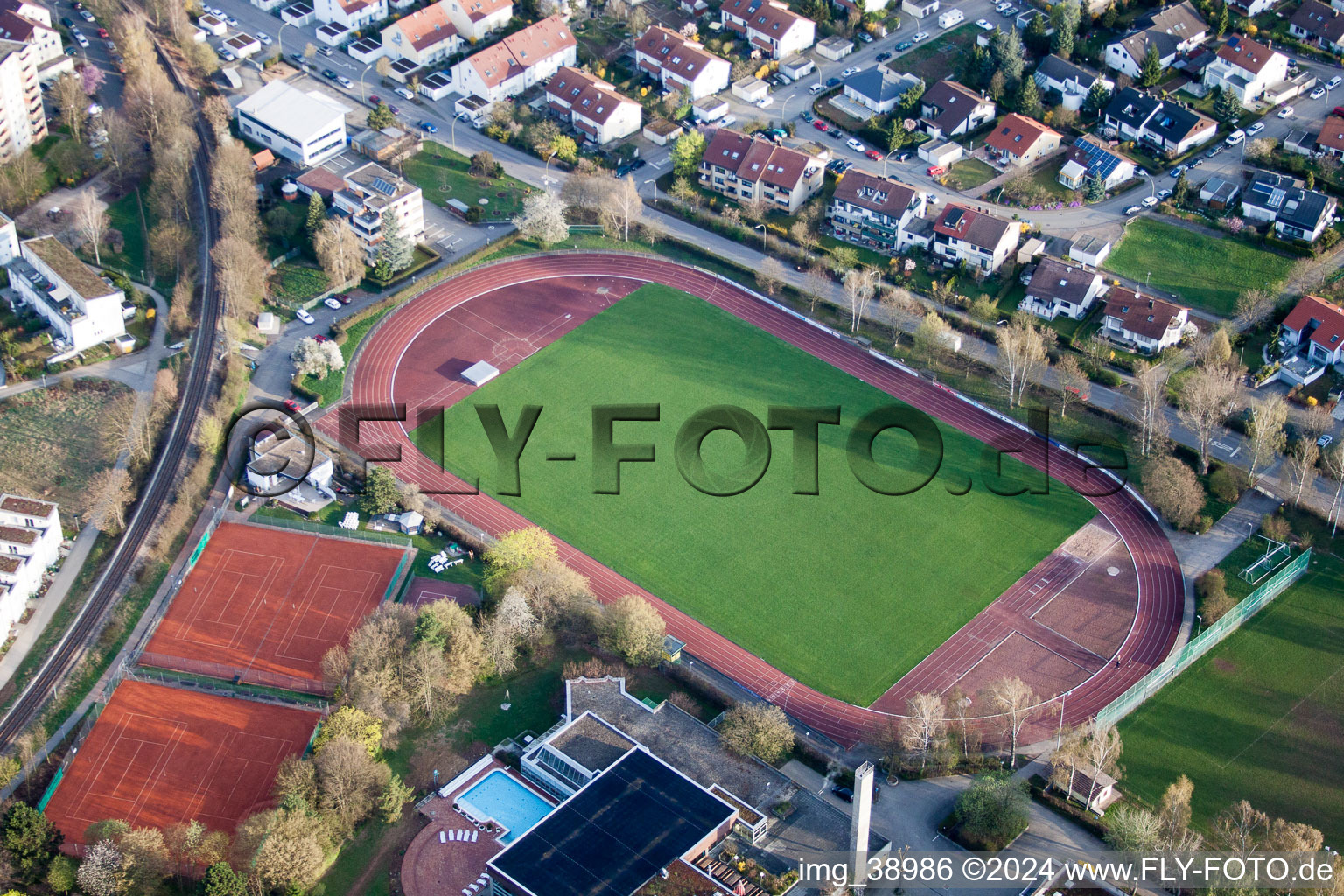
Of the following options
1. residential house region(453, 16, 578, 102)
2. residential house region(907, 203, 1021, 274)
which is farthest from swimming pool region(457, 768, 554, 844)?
residential house region(453, 16, 578, 102)

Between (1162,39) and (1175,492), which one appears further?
(1162,39)

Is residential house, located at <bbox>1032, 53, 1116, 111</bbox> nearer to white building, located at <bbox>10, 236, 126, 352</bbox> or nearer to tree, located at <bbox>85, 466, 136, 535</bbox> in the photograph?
white building, located at <bbox>10, 236, 126, 352</bbox>

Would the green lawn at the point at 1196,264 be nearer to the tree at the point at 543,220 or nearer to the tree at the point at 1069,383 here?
the tree at the point at 1069,383

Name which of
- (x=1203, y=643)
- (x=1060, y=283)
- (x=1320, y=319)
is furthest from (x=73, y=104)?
(x=1320, y=319)

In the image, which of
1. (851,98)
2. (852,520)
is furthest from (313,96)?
(852,520)

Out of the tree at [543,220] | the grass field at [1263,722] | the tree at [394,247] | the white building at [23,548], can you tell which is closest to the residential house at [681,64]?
the tree at [543,220]

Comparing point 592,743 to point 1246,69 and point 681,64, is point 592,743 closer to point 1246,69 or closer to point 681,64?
point 681,64
